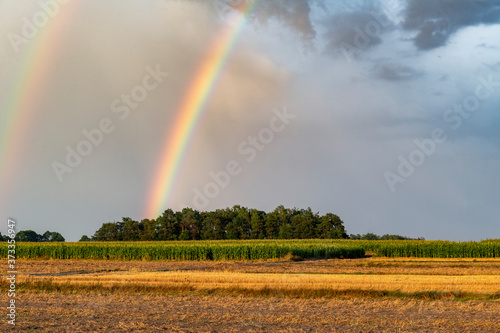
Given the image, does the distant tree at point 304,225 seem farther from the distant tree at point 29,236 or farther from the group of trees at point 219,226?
the distant tree at point 29,236

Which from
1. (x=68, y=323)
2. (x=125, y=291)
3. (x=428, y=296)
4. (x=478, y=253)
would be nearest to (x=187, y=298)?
(x=125, y=291)

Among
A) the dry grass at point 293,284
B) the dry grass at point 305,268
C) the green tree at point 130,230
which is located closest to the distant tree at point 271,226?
the green tree at point 130,230

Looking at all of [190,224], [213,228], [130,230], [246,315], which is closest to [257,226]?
[213,228]

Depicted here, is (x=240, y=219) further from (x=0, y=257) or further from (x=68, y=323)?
(x=68, y=323)

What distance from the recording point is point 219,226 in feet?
506

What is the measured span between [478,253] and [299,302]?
6163 centimetres

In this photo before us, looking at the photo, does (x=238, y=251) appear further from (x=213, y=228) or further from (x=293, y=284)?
(x=213, y=228)

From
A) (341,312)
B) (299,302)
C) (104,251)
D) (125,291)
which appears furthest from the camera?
(104,251)

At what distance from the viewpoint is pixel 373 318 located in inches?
813

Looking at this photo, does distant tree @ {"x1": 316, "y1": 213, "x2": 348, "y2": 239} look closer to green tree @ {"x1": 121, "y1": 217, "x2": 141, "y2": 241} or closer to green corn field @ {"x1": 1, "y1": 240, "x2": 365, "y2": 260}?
green tree @ {"x1": 121, "y1": 217, "x2": 141, "y2": 241}

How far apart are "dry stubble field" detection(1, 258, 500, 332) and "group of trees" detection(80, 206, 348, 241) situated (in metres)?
113

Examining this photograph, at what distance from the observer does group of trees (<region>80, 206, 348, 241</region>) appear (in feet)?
485

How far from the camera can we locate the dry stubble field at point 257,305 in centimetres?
1914

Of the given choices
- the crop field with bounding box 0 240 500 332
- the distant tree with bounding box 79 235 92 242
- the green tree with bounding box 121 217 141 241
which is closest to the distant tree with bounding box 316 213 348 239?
the green tree with bounding box 121 217 141 241
